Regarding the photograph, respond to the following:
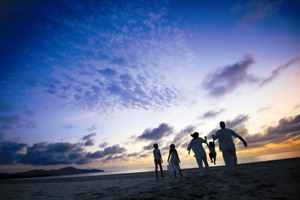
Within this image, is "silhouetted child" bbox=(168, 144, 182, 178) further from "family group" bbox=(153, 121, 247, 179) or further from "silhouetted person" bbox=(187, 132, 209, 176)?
"silhouetted person" bbox=(187, 132, 209, 176)

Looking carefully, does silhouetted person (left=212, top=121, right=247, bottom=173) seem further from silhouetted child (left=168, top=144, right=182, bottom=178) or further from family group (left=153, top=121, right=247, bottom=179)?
silhouetted child (left=168, top=144, right=182, bottom=178)

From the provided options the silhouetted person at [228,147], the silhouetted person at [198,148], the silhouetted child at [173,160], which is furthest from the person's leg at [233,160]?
the silhouetted child at [173,160]

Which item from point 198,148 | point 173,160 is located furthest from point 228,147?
point 173,160

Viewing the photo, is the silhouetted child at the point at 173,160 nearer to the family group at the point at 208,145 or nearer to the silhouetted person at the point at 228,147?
the family group at the point at 208,145

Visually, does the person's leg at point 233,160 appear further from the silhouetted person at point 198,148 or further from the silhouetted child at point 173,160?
the silhouetted child at point 173,160

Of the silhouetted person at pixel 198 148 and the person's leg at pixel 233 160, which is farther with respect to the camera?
the silhouetted person at pixel 198 148

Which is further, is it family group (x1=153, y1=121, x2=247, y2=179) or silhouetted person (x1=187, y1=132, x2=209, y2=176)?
silhouetted person (x1=187, y1=132, x2=209, y2=176)

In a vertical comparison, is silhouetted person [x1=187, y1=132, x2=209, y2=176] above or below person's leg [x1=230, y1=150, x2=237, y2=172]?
above

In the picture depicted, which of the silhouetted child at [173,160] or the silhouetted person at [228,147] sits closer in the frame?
the silhouetted person at [228,147]

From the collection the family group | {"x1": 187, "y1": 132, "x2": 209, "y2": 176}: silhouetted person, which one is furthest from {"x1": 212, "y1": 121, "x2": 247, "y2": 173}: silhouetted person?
{"x1": 187, "y1": 132, "x2": 209, "y2": 176}: silhouetted person

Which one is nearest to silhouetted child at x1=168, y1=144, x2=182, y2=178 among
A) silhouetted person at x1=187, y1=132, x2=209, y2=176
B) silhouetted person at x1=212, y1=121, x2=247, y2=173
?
silhouetted person at x1=187, y1=132, x2=209, y2=176

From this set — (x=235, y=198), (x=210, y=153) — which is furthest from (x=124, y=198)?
(x=210, y=153)

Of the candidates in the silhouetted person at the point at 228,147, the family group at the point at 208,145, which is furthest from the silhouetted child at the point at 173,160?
the silhouetted person at the point at 228,147

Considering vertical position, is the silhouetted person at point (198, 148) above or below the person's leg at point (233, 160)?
above
